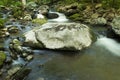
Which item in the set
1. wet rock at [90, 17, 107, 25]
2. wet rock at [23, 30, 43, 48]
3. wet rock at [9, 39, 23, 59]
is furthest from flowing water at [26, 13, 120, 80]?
wet rock at [90, 17, 107, 25]

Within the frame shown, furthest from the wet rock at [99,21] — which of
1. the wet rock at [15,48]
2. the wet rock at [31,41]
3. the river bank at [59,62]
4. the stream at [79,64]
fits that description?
the wet rock at [15,48]

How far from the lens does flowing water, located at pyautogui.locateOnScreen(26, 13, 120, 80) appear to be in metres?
8.24

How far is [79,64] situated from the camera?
9312 millimetres

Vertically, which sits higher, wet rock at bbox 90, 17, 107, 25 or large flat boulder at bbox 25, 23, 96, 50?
large flat boulder at bbox 25, 23, 96, 50

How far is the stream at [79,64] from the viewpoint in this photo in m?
8.24

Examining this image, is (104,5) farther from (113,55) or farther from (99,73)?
(99,73)

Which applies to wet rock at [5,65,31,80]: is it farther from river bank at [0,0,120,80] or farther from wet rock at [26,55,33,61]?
wet rock at [26,55,33,61]

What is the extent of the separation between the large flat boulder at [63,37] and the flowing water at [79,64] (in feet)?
1.08

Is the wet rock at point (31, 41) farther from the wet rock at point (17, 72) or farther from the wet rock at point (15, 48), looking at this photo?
the wet rock at point (17, 72)

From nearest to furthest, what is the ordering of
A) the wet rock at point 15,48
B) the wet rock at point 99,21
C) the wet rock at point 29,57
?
the wet rock at point 29,57 < the wet rock at point 15,48 < the wet rock at point 99,21

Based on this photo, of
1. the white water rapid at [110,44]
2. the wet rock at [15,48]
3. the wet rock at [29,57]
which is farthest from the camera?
the white water rapid at [110,44]

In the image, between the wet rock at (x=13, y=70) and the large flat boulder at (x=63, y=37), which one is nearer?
the wet rock at (x=13, y=70)

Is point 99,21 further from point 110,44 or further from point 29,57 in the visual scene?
point 29,57

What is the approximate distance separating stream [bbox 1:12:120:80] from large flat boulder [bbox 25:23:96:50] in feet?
1.06
